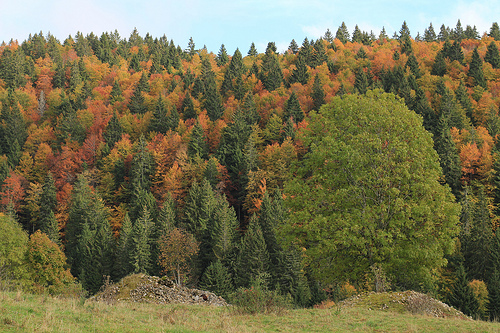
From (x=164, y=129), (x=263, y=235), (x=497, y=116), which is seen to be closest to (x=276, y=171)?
(x=263, y=235)

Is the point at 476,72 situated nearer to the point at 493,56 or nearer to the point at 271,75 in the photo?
the point at 493,56

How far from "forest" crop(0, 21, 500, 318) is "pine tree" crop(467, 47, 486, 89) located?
1.17ft

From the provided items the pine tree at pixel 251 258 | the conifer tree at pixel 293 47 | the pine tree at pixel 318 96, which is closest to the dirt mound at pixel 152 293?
the pine tree at pixel 251 258

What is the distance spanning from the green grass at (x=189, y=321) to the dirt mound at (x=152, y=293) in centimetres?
777

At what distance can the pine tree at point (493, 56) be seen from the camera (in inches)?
5103

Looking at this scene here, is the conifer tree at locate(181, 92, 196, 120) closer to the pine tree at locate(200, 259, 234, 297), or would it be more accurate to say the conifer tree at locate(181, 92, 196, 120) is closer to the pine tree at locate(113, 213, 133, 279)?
the pine tree at locate(113, 213, 133, 279)

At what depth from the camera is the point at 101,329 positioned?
10906 millimetres

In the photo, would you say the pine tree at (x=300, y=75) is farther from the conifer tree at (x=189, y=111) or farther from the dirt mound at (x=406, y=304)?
the dirt mound at (x=406, y=304)

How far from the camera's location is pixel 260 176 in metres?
85.6

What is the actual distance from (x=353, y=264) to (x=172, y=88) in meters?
135

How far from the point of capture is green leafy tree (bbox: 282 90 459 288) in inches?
818

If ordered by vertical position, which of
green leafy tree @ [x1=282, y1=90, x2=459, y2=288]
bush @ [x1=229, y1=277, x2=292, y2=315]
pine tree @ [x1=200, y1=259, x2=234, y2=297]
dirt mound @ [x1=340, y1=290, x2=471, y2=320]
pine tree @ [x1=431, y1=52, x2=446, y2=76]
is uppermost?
pine tree @ [x1=431, y1=52, x2=446, y2=76]

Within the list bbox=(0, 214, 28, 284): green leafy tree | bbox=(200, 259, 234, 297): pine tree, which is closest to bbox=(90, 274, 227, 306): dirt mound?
bbox=(200, 259, 234, 297): pine tree

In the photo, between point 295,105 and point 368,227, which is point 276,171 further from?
point 368,227
